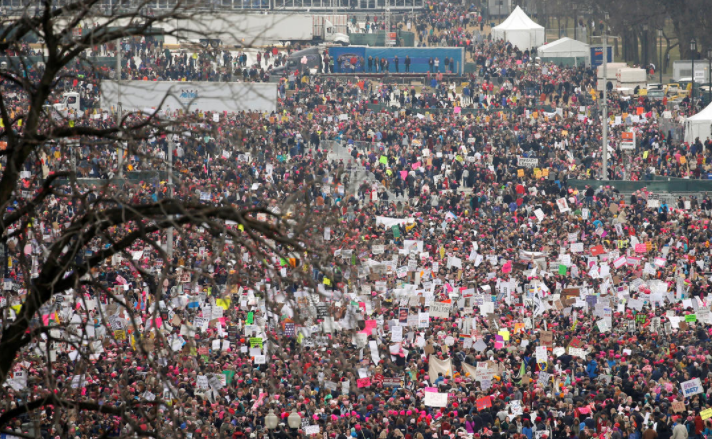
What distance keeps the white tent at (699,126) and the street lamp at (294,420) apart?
102 ft

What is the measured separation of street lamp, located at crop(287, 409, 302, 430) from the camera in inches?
584

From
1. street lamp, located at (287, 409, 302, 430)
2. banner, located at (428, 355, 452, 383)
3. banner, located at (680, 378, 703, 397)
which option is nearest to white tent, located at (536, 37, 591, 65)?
banner, located at (428, 355, 452, 383)

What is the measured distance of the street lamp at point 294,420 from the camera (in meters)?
14.8

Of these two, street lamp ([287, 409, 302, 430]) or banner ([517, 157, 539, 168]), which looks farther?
banner ([517, 157, 539, 168])

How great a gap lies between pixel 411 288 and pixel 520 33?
44.6 metres

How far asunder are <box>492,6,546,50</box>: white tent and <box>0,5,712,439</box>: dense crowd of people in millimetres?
14476

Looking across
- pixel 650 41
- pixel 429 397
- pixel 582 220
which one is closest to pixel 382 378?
pixel 429 397

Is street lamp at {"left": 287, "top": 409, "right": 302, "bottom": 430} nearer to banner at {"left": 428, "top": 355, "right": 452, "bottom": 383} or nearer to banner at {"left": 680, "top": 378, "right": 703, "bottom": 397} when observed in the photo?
banner at {"left": 428, "top": 355, "right": 452, "bottom": 383}

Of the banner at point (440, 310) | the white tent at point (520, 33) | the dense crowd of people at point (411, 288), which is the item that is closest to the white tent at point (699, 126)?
the dense crowd of people at point (411, 288)

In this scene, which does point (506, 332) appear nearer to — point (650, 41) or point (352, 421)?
point (352, 421)

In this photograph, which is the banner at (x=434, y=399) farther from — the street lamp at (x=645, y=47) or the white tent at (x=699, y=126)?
the street lamp at (x=645, y=47)

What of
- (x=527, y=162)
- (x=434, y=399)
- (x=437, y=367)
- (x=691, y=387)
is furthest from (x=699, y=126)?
(x=434, y=399)

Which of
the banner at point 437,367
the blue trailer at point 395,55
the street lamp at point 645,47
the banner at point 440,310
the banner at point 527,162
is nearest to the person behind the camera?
the banner at point 437,367

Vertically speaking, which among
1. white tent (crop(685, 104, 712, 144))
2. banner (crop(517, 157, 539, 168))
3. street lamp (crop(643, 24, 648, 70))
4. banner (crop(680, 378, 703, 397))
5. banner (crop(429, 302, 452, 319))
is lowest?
banner (crop(680, 378, 703, 397))
